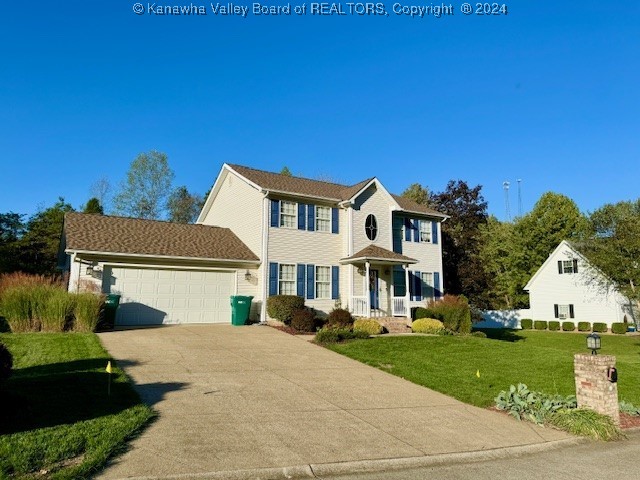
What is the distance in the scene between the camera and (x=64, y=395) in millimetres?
7176

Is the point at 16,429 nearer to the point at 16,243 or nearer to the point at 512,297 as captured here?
the point at 16,243

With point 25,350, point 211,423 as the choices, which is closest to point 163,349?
point 25,350

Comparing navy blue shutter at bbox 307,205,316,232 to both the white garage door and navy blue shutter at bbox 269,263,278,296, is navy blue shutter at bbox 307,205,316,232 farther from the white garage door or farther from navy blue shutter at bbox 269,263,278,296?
the white garage door

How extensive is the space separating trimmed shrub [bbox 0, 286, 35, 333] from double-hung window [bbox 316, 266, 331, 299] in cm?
1150

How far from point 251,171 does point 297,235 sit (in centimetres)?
479

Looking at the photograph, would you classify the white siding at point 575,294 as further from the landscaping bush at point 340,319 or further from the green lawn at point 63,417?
the green lawn at point 63,417

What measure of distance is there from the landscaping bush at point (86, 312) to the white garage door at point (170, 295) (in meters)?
2.75

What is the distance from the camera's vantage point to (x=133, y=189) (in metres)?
37.7

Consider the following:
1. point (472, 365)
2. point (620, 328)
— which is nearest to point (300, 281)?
point (472, 365)

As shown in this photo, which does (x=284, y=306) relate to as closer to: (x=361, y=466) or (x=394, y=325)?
(x=394, y=325)

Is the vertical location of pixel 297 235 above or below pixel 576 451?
above

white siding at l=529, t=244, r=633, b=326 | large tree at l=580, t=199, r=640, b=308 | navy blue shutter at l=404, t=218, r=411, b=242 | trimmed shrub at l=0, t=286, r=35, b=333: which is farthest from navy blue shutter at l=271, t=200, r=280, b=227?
white siding at l=529, t=244, r=633, b=326

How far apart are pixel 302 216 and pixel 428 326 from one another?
756 cm

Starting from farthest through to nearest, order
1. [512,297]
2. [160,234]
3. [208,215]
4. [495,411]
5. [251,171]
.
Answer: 1. [512,297]
2. [208,215]
3. [251,171]
4. [160,234]
5. [495,411]
